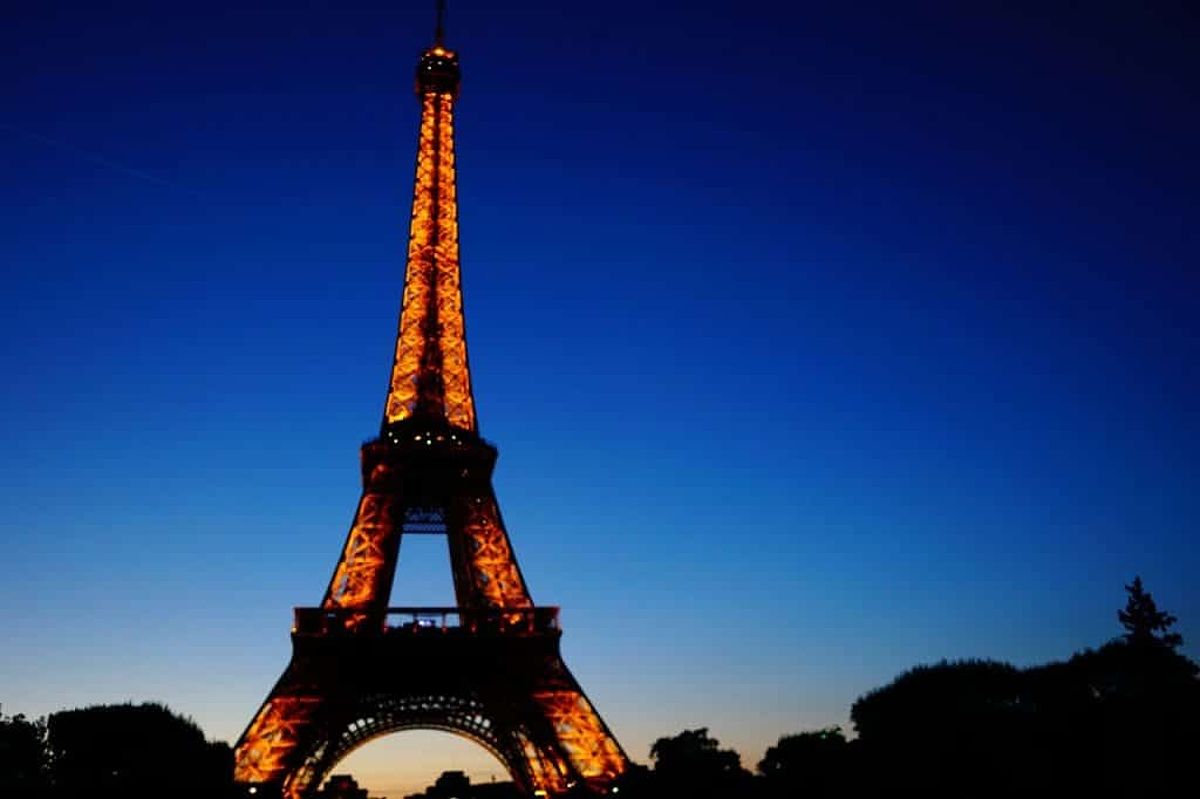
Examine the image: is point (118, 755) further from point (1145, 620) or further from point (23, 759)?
point (1145, 620)

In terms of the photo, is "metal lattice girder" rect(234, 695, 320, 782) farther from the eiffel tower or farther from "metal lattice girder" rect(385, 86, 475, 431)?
"metal lattice girder" rect(385, 86, 475, 431)

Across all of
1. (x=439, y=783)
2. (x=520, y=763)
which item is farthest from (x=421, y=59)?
(x=439, y=783)

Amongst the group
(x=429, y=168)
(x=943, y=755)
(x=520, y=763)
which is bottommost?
(x=943, y=755)

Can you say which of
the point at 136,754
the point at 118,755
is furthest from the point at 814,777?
the point at 118,755

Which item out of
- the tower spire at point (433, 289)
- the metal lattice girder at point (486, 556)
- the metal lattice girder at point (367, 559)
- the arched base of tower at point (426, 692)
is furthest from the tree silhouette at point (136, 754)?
the tower spire at point (433, 289)

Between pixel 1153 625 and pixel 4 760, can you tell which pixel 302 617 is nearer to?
pixel 4 760

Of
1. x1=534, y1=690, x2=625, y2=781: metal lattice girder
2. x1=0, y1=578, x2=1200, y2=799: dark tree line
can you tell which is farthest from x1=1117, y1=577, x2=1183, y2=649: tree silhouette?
x1=534, y1=690, x2=625, y2=781: metal lattice girder
